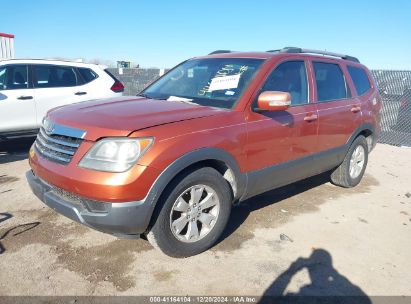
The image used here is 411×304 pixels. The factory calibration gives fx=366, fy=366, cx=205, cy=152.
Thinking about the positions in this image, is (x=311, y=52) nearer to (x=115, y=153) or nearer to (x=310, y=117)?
(x=310, y=117)

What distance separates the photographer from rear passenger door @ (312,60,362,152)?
4480 millimetres

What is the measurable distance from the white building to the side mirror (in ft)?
38.9

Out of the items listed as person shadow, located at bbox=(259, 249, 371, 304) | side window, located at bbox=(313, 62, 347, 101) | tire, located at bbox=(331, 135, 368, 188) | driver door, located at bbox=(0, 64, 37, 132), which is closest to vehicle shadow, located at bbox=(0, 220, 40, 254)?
person shadow, located at bbox=(259, 249, 371, 304)

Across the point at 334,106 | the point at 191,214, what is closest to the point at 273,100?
the point at 191,214

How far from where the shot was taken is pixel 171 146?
287 cm

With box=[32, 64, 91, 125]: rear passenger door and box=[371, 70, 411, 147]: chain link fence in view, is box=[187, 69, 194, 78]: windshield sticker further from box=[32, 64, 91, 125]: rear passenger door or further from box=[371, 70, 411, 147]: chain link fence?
box=[371, 70, 411, 147]: chain link fence

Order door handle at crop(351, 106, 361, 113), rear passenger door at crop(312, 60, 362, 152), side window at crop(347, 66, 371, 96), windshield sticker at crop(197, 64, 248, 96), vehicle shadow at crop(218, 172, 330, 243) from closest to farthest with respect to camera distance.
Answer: windshield sticker at crop(197, 64, 248, 96) → vehicle shadow at crop(218, 172, 330, 243) → rear passenger door at crop(312, 60, 362, 152) → door handle at crop(351, 106, 361, 113) → side window at crop(347, 66, 371, 96)

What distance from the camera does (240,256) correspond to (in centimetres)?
341

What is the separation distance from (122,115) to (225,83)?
3.93 feet

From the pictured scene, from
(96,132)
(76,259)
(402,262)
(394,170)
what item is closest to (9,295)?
(76,259)

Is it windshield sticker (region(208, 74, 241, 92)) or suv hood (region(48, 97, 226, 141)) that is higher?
windshield sticker (region(208, 74, 241, 92))

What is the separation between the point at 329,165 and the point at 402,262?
1.66 m

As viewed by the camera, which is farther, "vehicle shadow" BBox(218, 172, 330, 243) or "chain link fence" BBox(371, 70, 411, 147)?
"chain link fence" BBox(371, 70, 411, 147)

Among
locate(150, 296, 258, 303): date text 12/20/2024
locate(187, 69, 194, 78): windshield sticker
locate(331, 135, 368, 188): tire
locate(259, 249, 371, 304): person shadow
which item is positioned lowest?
locate(150, 296, 258, 303): date text 12/20/2024
